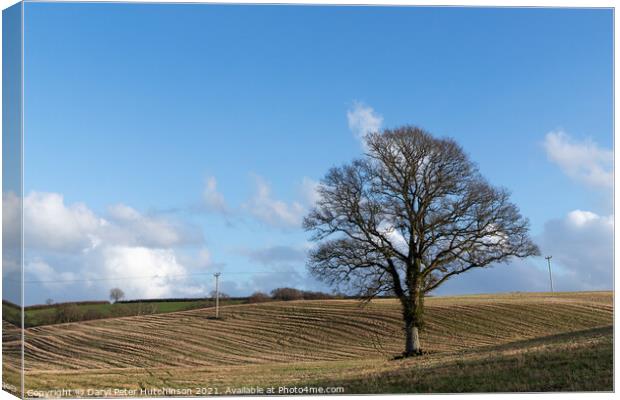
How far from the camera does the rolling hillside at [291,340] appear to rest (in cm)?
1519

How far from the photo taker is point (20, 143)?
518 inches

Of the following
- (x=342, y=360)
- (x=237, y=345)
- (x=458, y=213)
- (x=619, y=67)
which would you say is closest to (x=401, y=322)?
(x=342, y=360)

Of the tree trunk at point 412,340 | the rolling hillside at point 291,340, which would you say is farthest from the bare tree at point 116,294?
the tree trunk at point 412,340

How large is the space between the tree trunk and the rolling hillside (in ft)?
1.78

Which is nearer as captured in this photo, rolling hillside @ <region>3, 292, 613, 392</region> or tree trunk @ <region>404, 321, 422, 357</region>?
rolling hillside @ <region>3, 292, 613, 392</region>

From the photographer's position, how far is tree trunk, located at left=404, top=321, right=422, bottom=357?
20.2 m

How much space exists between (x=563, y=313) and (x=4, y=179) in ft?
73.9

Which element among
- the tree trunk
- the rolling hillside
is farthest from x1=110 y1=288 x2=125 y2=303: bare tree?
the tree trunk

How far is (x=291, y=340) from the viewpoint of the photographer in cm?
2550

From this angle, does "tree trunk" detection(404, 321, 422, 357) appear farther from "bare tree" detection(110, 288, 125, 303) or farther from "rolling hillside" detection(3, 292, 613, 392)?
"bare tree" detection(110, 288, 125, 303)

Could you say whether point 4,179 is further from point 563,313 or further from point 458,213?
point 563,313

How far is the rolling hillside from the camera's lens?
15188 millimetres

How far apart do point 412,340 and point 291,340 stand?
21.1 ft

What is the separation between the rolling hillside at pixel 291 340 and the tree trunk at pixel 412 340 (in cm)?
54
